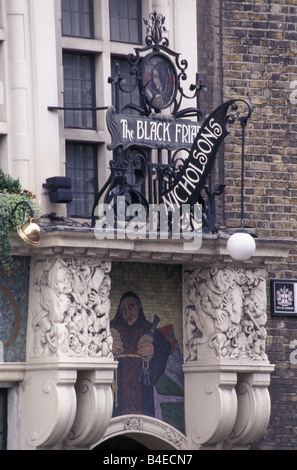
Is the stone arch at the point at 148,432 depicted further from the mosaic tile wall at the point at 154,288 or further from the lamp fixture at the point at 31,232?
the lamp fixture at the point at 31,232

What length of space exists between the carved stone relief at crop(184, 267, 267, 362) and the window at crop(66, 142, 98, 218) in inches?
49.3

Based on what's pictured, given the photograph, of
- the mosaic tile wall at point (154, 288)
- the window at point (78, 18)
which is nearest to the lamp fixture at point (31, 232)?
the mosaic tile wall at point (154, 288)

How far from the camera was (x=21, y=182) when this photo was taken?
1389 centimetres

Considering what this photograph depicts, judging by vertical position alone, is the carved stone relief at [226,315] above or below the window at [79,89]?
below

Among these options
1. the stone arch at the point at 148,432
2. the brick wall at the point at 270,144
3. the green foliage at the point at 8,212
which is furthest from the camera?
the brick wall at the point at 270,144

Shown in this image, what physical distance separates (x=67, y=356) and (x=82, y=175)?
2.00m

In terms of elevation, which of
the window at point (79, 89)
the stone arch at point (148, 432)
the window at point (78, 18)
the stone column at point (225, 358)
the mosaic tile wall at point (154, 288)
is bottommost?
the stone arch at point (148, 432)

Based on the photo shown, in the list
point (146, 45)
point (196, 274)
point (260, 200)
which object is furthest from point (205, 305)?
point (146, 45)

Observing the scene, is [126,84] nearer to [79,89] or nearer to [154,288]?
[79,89]

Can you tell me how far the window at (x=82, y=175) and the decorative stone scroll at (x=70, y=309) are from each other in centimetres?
82

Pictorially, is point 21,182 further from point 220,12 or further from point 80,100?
point 220,12

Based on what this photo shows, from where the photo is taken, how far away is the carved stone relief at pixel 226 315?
569 inches

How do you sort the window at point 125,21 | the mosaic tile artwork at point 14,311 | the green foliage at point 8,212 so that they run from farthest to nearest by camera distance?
the window at point 125,21 → the mosaic tile artwork at point 14,311 → the green foliage at point 8,212

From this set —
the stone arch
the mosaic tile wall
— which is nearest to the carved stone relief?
the mosaic tile wall
